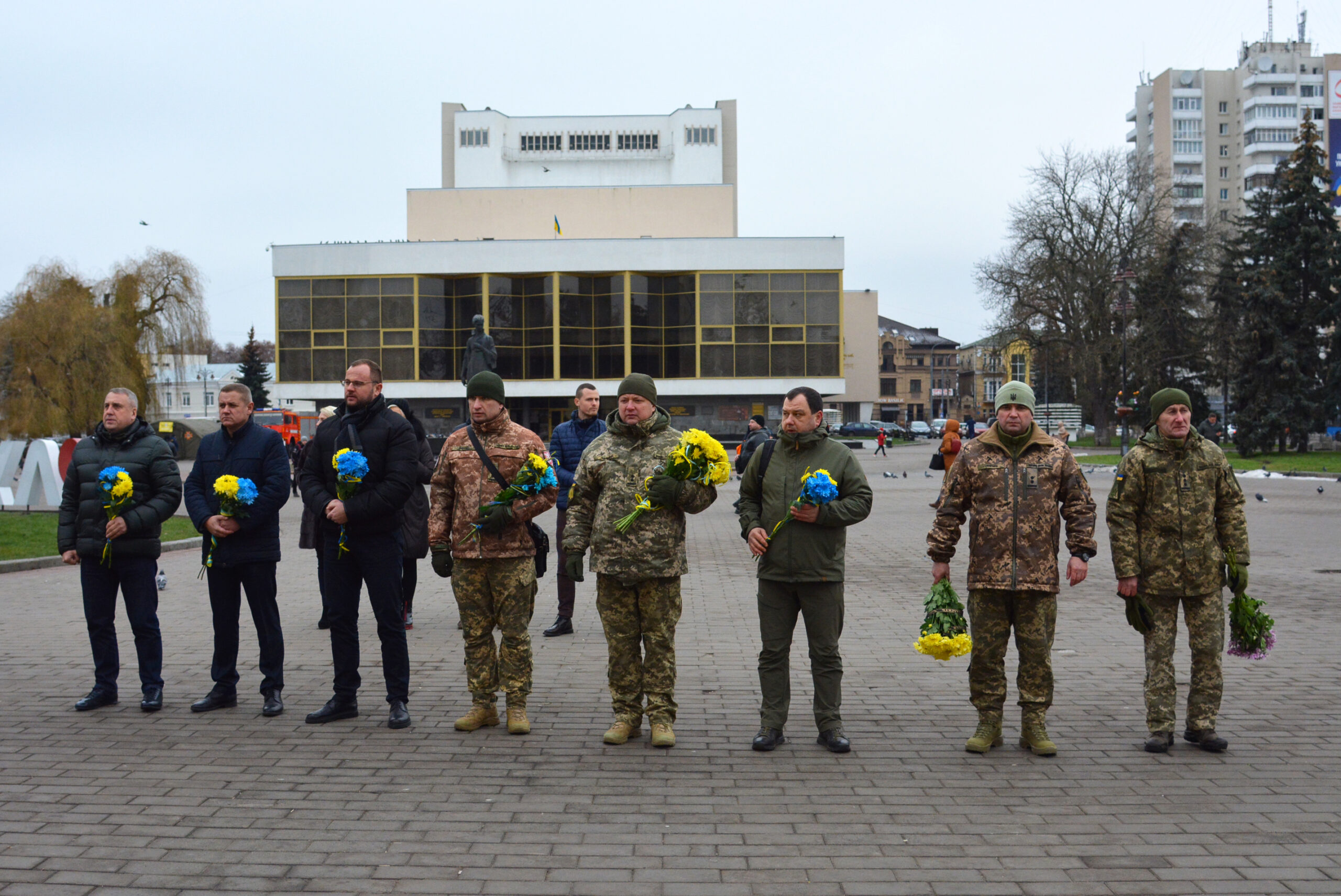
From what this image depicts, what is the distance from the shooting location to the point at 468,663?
5.98 m

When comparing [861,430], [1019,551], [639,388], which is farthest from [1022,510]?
[861,430]

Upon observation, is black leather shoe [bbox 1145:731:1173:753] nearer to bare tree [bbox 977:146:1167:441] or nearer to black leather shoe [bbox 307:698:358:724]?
black leather shoe [bbox 307:698:358:724]

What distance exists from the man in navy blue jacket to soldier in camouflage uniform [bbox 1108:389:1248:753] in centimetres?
489

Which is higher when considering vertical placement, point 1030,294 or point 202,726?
point 1030,294

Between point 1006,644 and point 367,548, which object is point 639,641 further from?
point 1006,644

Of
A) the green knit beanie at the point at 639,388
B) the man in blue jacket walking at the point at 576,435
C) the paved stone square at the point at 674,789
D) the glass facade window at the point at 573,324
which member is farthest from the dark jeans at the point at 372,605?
the glass facade window at the point at 573,324

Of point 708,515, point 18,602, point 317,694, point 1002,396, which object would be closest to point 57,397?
point 708,515

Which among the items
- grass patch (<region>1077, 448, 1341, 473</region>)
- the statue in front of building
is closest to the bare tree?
grass patch (<region>1077, 448, 1341, 473</region>)

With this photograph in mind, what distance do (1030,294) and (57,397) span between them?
44652 millimetres

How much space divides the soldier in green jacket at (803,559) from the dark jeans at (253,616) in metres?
2.99

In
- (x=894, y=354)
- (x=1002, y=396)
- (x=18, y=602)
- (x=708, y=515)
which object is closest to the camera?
(x=1002, y=396)

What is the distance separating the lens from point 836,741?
5.51 meters

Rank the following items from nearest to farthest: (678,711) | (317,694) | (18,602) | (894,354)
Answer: (678,711)
(317,694)
(18,602)
(894,354)

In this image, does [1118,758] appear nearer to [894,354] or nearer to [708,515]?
[708,515]
